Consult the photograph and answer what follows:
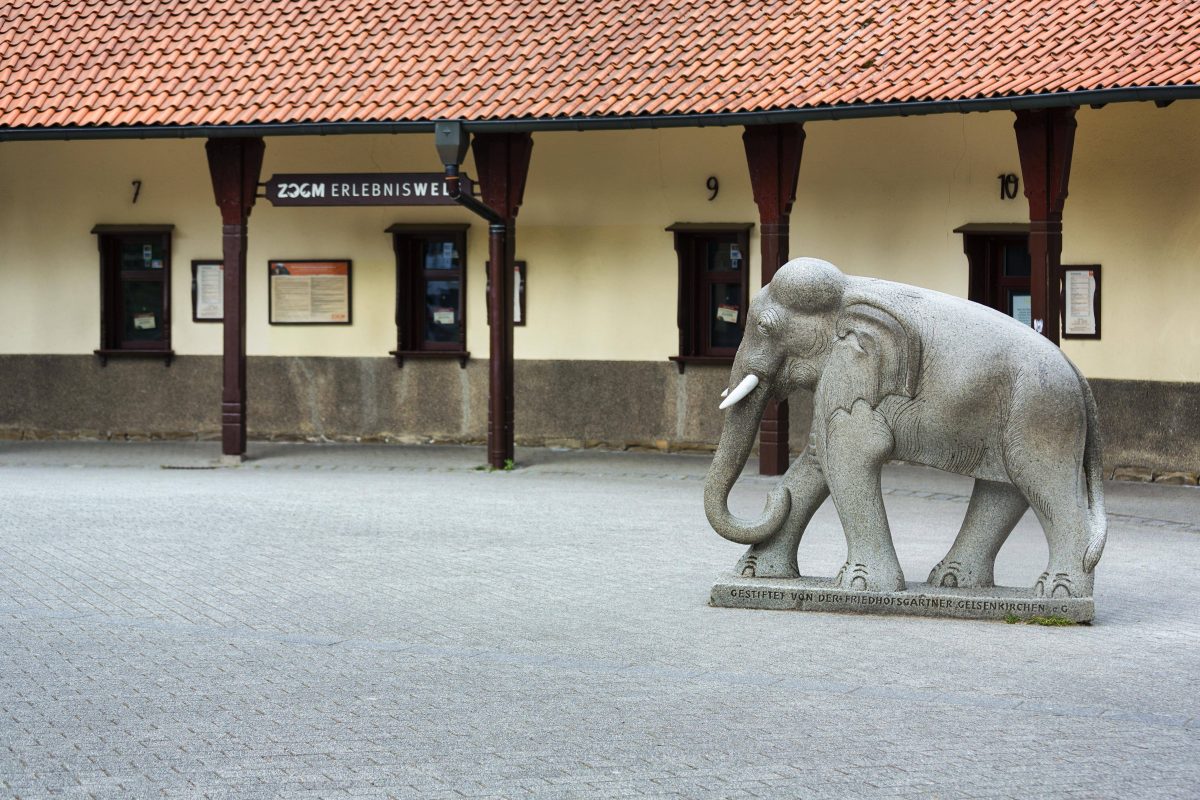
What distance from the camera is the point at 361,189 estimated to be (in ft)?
54.3

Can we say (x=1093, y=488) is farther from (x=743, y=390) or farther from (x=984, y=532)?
(x=743, y=390)

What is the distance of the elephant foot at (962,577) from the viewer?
8.72m

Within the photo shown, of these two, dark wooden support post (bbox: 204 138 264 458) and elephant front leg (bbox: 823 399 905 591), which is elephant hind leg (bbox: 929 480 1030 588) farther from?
dark wooden support post (bbox: 204 138 264 458)

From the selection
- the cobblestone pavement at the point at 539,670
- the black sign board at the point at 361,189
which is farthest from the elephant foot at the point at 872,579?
the black sign board at the point at 361,189

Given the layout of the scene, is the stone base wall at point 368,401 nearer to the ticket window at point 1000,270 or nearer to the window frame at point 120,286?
the window frame at point 120,286

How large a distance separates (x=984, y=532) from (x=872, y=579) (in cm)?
64

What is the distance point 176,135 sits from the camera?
658 inches

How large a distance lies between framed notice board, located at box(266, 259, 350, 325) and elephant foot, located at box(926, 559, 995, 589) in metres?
11.3

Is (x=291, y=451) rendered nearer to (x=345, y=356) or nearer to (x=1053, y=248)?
(x=345, y=356)

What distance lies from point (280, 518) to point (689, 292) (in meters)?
6.47

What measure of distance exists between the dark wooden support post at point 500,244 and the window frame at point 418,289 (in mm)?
2080

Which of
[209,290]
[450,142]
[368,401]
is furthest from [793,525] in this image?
[209,290]

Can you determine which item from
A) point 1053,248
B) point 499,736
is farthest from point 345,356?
point 499,736

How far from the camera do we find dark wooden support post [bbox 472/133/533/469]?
53.9ft
